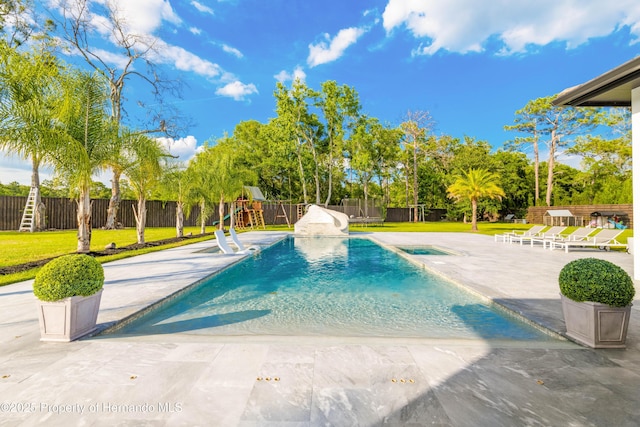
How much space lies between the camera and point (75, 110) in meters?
7.73

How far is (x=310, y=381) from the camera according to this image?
2.24 meters

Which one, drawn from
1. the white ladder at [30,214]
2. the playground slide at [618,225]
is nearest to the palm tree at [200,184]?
the white ladder at [30,214]

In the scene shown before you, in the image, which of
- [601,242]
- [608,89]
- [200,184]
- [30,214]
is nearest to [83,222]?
[200,184]

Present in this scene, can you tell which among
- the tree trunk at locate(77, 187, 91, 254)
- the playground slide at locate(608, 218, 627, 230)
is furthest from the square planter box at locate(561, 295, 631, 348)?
the playground slide at locate(608, 218, 627, 230)

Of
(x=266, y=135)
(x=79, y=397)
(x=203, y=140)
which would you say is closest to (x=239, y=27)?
(x=266, y=135)

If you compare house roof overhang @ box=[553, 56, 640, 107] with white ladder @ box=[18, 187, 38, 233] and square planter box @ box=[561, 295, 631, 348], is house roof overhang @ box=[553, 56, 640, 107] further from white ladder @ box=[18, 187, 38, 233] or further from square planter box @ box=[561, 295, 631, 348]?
white ladder @ box=[18, 187, 38, 233]

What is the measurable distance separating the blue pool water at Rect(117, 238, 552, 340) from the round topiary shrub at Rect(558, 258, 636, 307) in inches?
28.9

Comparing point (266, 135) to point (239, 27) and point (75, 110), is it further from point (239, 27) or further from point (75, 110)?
point (75, 110)

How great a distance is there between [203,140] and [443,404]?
123 ft

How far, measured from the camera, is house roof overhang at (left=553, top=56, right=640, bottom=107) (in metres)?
4.41

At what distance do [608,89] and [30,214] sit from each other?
22940 mm

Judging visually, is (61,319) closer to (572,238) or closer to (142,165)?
(142,165)

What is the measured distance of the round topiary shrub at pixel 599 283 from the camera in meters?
2.66

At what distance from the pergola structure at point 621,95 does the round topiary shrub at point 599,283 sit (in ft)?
11.2
